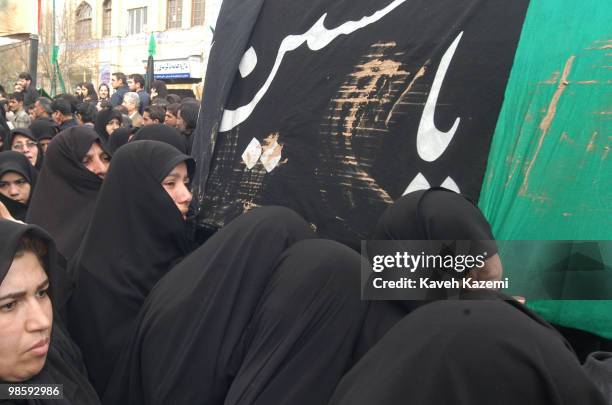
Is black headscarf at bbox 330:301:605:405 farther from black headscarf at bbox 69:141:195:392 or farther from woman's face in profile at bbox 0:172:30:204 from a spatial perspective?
woman's face in profile at bbox 0:172:30:204

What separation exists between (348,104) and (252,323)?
44.1 inches

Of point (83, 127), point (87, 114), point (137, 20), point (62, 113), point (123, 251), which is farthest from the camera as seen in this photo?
point (137, 20)

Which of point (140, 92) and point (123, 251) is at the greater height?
point (140, 92)

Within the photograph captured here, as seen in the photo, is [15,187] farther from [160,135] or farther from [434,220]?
[434,220]

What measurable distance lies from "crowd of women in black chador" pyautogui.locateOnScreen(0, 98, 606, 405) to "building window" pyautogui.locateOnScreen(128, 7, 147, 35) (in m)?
22.0

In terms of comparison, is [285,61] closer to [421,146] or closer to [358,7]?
[358,7]

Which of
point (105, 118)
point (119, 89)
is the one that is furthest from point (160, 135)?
point (119, 89)

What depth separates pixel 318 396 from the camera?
160 centimetres

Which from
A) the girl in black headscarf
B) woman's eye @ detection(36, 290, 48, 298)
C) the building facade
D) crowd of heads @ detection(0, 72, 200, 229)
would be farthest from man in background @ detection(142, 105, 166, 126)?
the building facade

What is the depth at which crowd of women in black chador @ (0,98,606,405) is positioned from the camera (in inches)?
42.3

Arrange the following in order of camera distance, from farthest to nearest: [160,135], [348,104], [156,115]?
1. [156,115]
2. [160,135]
3. [348,104]

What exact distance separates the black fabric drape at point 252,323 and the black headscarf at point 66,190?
127 cm

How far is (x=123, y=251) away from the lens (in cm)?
242

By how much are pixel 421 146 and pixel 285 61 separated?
91 cm
